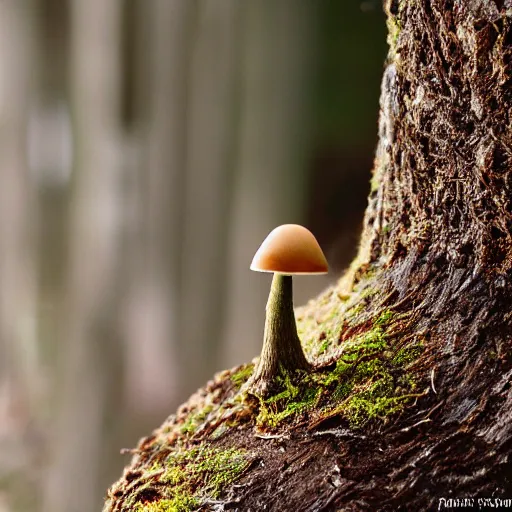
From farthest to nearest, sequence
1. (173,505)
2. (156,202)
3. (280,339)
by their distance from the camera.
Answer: (156,202)
(280,339)
(173,505)

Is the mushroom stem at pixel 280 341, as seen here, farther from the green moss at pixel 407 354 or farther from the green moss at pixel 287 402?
the green moss at pixel 407 354

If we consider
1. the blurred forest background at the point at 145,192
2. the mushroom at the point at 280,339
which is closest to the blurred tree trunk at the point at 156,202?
the blurred forest background at the point at 145,192

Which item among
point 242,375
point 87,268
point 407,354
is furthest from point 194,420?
point 87,268

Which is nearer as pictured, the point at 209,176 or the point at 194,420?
the point at 194,420

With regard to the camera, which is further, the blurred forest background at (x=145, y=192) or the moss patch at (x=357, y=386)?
the blurred forest background at (x=145, y=192)

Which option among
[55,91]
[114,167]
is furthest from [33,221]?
[55,91]

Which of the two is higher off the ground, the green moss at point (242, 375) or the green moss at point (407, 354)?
the green moss at point (407, 354)

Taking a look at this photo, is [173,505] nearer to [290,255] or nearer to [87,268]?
[290,255]
